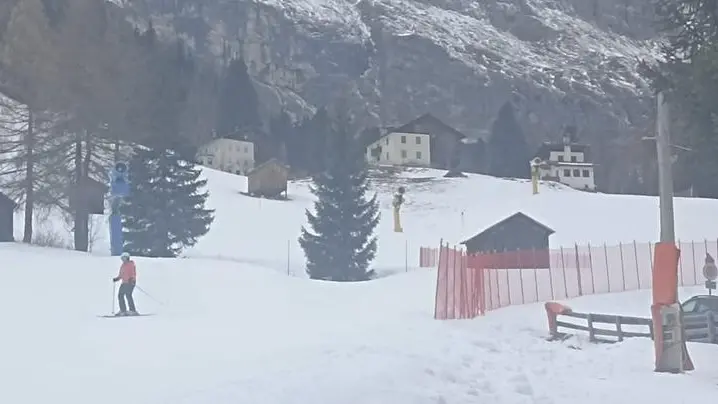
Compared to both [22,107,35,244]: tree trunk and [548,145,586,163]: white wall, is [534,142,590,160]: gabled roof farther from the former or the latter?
[22,107,35,244]: tree trunk

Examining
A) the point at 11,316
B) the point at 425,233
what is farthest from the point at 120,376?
the point at 425,233

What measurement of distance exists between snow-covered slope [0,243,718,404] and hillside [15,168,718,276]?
25978mm

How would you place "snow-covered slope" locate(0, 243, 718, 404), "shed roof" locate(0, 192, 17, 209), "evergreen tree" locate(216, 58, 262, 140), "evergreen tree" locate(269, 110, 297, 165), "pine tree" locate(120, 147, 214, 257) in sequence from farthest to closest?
"evergreen tree" locate(216, 58, 262, 140) → "evergreen tree" locate(269, 110, 297, 165) → "pine tree" locate(120, 147, 214, 257) → "shed roof" locate(0, 192, 17, 209) → "snow-covered slope" locate(0, 243, 718, 404)

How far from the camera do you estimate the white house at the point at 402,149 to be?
380 ft

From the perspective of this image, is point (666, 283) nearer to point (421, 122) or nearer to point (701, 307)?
point (701, 307)

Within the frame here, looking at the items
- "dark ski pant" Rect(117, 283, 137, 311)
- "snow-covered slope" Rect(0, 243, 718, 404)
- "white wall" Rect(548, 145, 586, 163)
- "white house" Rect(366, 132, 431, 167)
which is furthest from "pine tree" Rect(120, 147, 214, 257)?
"white wall" Rect(548, 145, 586, 163)

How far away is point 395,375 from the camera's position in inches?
521

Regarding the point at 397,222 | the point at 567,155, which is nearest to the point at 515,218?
the point at 397,222

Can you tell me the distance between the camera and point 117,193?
→ 3250cm

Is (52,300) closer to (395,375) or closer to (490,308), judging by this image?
(490,308)

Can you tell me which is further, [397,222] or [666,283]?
[397,222]

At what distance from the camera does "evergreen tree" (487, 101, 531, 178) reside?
413 feet

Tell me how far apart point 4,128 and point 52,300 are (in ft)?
56.8

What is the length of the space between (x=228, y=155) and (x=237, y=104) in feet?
80.8
